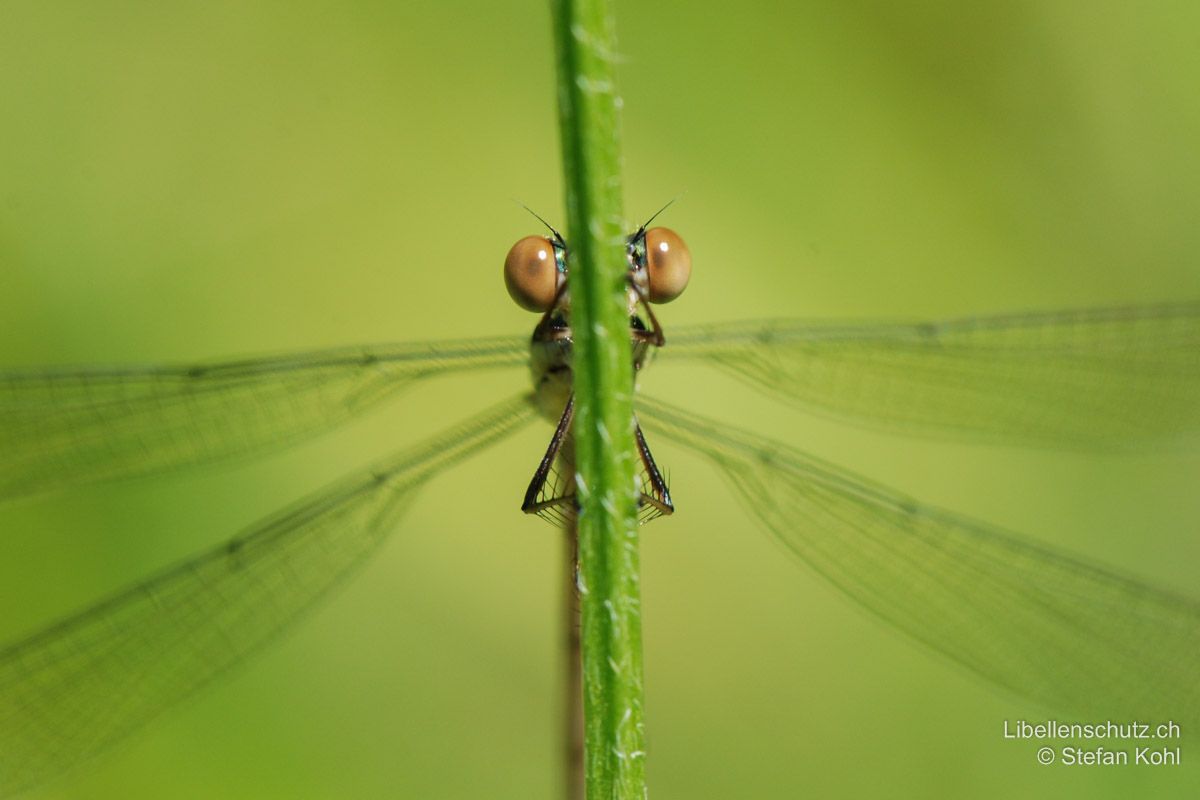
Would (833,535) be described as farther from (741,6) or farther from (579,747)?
(741,6)

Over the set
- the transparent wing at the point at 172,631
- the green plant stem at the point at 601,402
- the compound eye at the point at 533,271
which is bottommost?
the transparent wing at the point at 172,631

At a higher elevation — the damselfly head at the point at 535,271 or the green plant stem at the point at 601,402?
the damselfly head at the point at 535,271

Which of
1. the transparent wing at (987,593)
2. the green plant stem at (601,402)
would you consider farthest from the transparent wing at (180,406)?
the green plant stem at (601,402)

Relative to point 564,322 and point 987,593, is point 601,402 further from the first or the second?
point 987,593

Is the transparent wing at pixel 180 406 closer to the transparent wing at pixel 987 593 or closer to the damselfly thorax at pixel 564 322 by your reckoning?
the damselfly thorax at pixel 564 322

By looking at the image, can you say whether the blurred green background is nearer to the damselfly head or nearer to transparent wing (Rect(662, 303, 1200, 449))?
transparent wing (Rect(662, 303, 1200, 449))

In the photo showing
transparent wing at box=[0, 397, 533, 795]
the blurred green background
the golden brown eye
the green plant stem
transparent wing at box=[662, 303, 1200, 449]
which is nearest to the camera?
the green plant stem

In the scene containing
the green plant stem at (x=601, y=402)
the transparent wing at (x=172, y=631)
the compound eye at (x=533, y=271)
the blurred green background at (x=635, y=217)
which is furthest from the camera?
the blurred green background at (x=635, y=217)

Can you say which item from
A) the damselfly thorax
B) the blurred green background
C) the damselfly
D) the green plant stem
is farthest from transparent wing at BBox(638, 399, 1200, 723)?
the green plant stem
